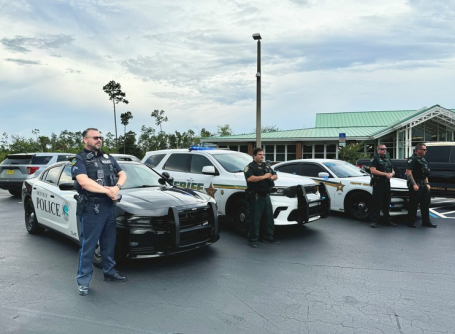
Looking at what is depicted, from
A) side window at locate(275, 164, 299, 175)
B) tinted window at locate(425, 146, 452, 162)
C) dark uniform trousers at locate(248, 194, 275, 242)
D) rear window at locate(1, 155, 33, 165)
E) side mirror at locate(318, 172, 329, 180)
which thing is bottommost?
dark uniform trousers at locate(248, 194, 275, 242)

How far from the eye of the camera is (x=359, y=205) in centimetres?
877

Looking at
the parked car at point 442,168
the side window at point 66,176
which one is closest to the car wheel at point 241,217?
the side window at point 66,176

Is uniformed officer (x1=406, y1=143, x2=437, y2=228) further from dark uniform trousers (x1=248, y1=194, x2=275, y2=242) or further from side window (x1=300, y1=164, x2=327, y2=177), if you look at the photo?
dark uniform trousers (x1=248, y1=194, x2=275, y2=242)

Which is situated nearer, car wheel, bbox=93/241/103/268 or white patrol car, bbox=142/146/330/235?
car wheel, bbox=93/241/103/268

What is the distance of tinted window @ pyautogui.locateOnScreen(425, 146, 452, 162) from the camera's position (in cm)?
1034

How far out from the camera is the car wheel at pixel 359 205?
8.60 m

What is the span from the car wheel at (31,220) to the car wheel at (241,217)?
3.64 m

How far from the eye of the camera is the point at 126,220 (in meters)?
4.69

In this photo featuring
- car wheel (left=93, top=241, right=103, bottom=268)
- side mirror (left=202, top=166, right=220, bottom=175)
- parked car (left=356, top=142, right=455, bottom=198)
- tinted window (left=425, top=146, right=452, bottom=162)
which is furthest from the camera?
tinted window (left=425, top=146, right=452, bottom=162)

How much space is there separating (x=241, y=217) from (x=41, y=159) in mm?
9686

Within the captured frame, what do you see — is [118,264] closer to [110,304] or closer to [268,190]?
[110,304]

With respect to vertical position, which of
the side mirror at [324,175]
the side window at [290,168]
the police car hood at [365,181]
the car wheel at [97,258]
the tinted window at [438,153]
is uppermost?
the tinted window at [438,153]

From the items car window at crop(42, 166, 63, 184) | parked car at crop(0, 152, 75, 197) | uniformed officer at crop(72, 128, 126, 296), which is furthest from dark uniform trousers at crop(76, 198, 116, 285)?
parked car at crop(0, 152, 75, 197)

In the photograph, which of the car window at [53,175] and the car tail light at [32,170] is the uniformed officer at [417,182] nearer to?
the car window at [53,175]
